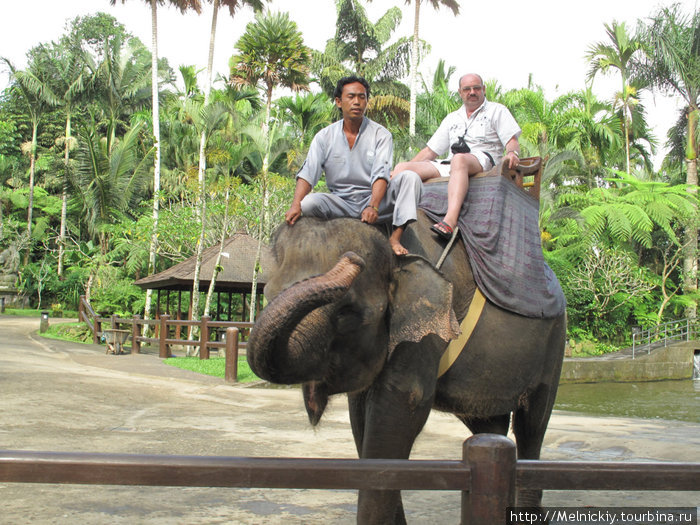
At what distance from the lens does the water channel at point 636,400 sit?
1285 centimetres

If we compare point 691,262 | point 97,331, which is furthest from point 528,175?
point 691,262

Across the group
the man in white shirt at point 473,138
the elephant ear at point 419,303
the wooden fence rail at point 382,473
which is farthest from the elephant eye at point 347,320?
the man in white shirt at point 473,138

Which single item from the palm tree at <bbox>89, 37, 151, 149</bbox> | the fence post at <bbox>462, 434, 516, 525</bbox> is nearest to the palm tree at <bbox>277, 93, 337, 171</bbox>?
the palm tree at <bbox>89, 37, 151, 149</bbox>

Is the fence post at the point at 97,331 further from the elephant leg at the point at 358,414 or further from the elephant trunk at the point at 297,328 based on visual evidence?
the elephant trunk at the point at 297,328

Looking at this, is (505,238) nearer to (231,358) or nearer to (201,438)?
(201,438)

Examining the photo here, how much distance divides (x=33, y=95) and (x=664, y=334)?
32.9 m

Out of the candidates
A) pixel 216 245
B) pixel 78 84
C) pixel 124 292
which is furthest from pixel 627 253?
pixel 78 84

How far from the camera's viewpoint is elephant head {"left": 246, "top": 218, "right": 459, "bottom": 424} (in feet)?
7.99

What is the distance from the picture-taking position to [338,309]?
2691 millimetres

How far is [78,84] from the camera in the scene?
36.2 m

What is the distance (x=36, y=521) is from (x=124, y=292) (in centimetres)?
2216

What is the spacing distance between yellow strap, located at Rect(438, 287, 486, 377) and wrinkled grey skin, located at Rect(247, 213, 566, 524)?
0.11ft

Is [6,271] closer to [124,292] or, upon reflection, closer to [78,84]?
[78,84]

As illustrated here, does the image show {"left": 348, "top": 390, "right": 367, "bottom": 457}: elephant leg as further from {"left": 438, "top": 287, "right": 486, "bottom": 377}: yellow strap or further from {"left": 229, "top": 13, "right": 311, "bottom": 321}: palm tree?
{"left": 229, "top": 13, "right": 311, "bottom": 321}: palm tree
